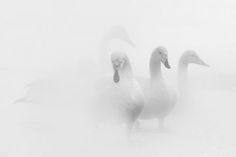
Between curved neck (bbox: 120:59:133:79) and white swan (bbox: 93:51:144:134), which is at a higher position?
curved neck (bbox: 120:59:133:79)

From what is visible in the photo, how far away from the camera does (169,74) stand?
11812 millimetres

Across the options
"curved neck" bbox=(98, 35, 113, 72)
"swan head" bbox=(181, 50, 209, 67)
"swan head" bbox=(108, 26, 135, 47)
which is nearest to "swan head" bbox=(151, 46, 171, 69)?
"swan head" bbox=(181, 50, 209, 67)

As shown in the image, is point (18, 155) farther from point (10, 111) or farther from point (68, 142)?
point (10, 111)

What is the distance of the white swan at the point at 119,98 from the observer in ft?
22.2

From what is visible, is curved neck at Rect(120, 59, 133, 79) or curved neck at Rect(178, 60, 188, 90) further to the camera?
curved neck at Rect(178, 60, 188, 90)

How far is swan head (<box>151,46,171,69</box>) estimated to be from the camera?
726 centimetres

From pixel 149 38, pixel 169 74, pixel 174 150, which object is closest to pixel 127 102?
pixel 174 150

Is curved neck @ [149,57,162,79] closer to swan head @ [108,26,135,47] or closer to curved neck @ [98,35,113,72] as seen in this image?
curved neck @ [98,35,113,72]

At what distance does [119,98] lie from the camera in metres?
6.83

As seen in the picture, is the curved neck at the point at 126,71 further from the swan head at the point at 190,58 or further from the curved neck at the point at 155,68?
the swan head at the point at 190,58

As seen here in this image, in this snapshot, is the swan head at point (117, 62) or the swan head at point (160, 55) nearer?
the swan head at point (117, 62)

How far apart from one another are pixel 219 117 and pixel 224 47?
25.7ft

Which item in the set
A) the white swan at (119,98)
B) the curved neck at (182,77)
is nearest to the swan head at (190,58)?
the curved neck at (182,77)

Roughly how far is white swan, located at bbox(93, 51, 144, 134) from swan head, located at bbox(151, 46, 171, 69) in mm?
489
